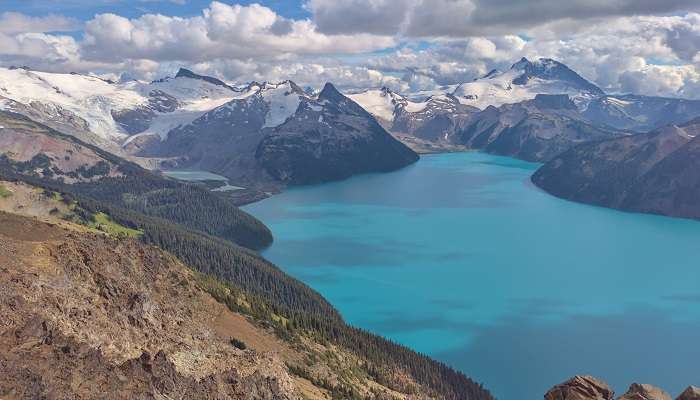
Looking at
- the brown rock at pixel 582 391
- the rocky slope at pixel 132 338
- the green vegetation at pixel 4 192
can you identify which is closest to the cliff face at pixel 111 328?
the rocky slope at pixel 132 338

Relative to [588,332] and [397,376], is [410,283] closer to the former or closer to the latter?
[588,332]

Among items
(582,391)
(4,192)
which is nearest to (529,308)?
(582,391)

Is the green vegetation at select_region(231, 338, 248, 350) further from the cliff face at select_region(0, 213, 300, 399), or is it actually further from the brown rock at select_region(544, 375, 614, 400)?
the brown rock at select_region(544, 375, 614, 400)

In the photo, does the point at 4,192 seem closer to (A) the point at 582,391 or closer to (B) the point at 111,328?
(B) the point at 111,328

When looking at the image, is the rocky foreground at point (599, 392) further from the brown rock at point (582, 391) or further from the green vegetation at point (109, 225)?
the green vegetation at point (109, 225)

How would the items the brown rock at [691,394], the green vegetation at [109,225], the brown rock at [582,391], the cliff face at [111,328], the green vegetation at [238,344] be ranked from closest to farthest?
the brown rock at [691,394], the brown rock at [582,391], the cliff face at [111,328], the green vegetation at [238,344], the green vegetation at [109,225]

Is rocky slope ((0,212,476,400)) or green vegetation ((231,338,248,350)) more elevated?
rocky slope ((0,212,476,400))

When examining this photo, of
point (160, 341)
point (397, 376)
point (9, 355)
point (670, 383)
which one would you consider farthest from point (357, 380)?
point (670, 383)

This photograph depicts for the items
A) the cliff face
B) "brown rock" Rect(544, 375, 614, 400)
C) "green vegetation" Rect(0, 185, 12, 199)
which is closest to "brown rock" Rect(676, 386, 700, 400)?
"brown rock" Rect(544, 375, 614, 400)
